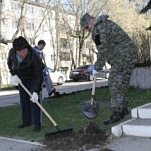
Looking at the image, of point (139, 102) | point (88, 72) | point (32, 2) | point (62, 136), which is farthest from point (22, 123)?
point (32, 2)

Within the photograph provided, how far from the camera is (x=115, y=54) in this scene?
704 centimetres

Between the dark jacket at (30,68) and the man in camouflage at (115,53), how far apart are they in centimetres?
111

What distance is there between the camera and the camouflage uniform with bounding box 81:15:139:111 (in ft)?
22.5

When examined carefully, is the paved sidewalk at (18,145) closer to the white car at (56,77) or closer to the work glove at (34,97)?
the work glove at (34,97)

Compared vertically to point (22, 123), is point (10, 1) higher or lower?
higher

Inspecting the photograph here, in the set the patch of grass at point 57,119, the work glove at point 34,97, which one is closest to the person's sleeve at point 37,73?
the work glove at point 34,97

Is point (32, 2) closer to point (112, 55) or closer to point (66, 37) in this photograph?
point (66, 37)

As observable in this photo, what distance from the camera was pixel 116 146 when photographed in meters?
5.67

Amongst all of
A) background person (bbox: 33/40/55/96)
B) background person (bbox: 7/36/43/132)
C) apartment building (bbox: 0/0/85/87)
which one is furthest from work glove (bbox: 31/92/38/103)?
apartment building (bbox: 0/0/85/87)

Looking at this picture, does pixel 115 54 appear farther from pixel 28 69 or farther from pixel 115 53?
pixel 28 69

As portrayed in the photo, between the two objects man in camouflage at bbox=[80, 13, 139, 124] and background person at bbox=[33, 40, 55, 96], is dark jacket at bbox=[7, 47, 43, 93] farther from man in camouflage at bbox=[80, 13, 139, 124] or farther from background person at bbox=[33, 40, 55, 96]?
background person at bbox=[33, 40, 55, 96]

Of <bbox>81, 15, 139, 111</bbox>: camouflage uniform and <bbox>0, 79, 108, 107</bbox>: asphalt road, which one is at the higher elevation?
<bbox>81, 15, 139, 111</bbox>: camouflage uniform

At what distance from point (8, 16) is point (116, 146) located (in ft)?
95.2

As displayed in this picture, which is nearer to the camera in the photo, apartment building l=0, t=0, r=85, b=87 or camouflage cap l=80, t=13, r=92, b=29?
camouflage cap l=80, t=13, r=92, b=29
